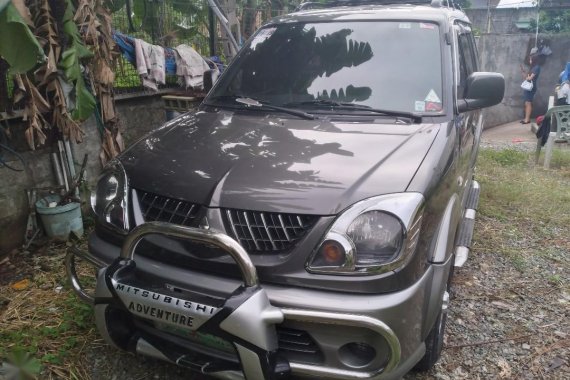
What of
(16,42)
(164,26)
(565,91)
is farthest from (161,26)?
(565,91)

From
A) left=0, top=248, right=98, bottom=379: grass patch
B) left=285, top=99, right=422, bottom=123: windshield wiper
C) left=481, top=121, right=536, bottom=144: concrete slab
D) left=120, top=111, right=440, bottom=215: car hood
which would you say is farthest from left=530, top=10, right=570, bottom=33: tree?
left=0, top=248, right=98, bottom=379: grass patch

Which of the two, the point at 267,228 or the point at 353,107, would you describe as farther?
the point at 353,107

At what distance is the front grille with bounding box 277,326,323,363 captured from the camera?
1.99 meters

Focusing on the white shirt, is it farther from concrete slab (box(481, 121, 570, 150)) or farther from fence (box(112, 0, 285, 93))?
fence (box(112, 0, 285, 93))

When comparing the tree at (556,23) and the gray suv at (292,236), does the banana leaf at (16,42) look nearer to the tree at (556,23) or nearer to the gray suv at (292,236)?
the gray suv at (292,236)

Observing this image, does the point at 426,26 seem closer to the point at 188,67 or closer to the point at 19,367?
the point at 19,367

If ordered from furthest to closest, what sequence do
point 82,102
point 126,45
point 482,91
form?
point 126,45 → point 82,102 → point 482,91

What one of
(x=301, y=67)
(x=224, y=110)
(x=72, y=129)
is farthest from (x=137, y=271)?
(x=72, y=129)

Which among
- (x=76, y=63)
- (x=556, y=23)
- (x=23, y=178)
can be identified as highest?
(x=556, y=23)

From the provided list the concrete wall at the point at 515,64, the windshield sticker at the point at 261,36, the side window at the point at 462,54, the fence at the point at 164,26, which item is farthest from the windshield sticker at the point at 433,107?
the concrete wall at the point at 515,64

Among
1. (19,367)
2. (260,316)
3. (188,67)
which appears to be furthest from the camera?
(188,67)

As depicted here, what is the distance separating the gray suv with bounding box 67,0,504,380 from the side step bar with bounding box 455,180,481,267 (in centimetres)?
42

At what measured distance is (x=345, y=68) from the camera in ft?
10.3

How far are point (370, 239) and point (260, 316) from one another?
546 mm
